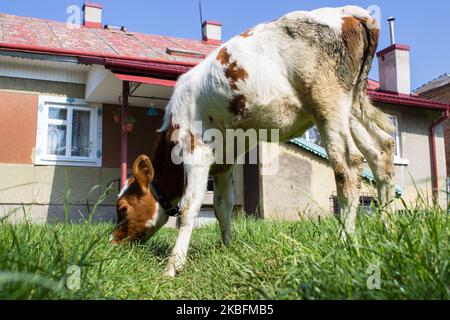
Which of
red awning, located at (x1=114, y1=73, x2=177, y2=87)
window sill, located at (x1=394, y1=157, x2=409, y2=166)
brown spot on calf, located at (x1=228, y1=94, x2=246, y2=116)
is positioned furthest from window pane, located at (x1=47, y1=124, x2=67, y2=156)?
window sill, located at (x1=394, y1=157, x2=409, y2=166)

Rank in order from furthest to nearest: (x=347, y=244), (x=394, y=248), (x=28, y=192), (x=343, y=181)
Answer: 1. (x=28, y=192)
2. (x=343, y=181)
3. (x=347, y=244)
4. (x=394, y=248)

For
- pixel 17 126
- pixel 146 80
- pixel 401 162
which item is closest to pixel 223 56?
pixel 146 80

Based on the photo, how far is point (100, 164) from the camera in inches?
476

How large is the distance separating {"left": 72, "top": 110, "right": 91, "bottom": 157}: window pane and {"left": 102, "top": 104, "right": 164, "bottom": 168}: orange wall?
47 centimetres

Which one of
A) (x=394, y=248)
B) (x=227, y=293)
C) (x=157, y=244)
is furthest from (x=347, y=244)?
(x=157, y=244)

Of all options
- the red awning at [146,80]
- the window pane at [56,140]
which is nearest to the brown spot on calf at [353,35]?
the red awning at [146,80]

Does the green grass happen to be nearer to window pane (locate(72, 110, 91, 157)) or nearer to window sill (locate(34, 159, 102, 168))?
window sill (locate(34, 159, 102, 168))

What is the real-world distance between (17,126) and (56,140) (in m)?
1.01

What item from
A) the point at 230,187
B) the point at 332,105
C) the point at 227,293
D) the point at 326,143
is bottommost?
the point at 227,293

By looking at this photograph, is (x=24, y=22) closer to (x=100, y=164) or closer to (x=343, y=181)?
(x=100, y=164)

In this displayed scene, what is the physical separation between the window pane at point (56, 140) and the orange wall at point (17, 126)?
17.2 inches

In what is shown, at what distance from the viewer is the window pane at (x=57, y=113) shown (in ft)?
39.1

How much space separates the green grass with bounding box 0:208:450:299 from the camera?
1.98 m

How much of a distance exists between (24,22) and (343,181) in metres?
14.9
